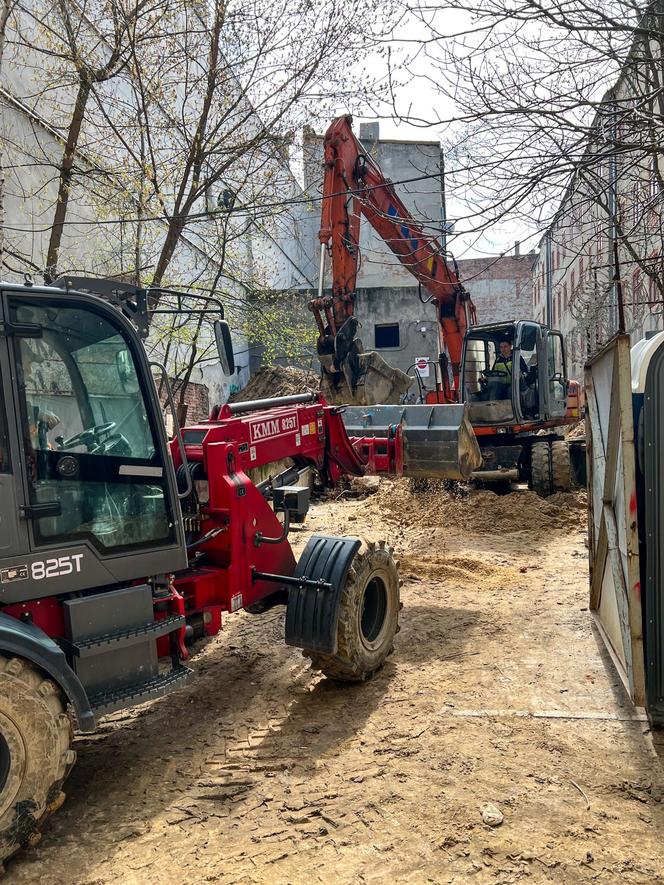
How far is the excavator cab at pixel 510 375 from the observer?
1134cm

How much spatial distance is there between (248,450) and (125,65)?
20.3ft

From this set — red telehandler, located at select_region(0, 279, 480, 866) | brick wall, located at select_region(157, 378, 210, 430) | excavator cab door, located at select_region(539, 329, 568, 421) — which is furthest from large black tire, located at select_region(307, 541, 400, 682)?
brick wall, located at select_region(157, 378, 210, 430)

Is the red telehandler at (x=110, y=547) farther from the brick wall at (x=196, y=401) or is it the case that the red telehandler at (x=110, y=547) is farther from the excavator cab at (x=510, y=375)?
the brick wall at (x=196, y=401)

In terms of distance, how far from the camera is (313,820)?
3184 mm

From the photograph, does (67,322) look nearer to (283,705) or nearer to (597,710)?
(283,705)

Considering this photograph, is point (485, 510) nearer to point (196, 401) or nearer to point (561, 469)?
point (561, 469)

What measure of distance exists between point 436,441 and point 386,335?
21.3m

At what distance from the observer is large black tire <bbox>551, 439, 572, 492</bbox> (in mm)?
10922

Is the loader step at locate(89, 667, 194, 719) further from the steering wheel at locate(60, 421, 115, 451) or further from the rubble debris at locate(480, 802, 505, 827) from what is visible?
the rubble debris at locate(480, 802, 505, 827)

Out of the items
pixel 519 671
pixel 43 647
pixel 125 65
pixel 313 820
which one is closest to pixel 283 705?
pixel 313 820

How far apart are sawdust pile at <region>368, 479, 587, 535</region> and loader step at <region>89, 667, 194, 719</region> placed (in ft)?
21.8

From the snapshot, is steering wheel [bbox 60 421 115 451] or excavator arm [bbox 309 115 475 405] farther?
excavator arm [bbox 309 115 475 405]

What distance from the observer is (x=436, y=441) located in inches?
264

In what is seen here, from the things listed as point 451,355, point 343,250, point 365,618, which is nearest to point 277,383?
point 451,355
